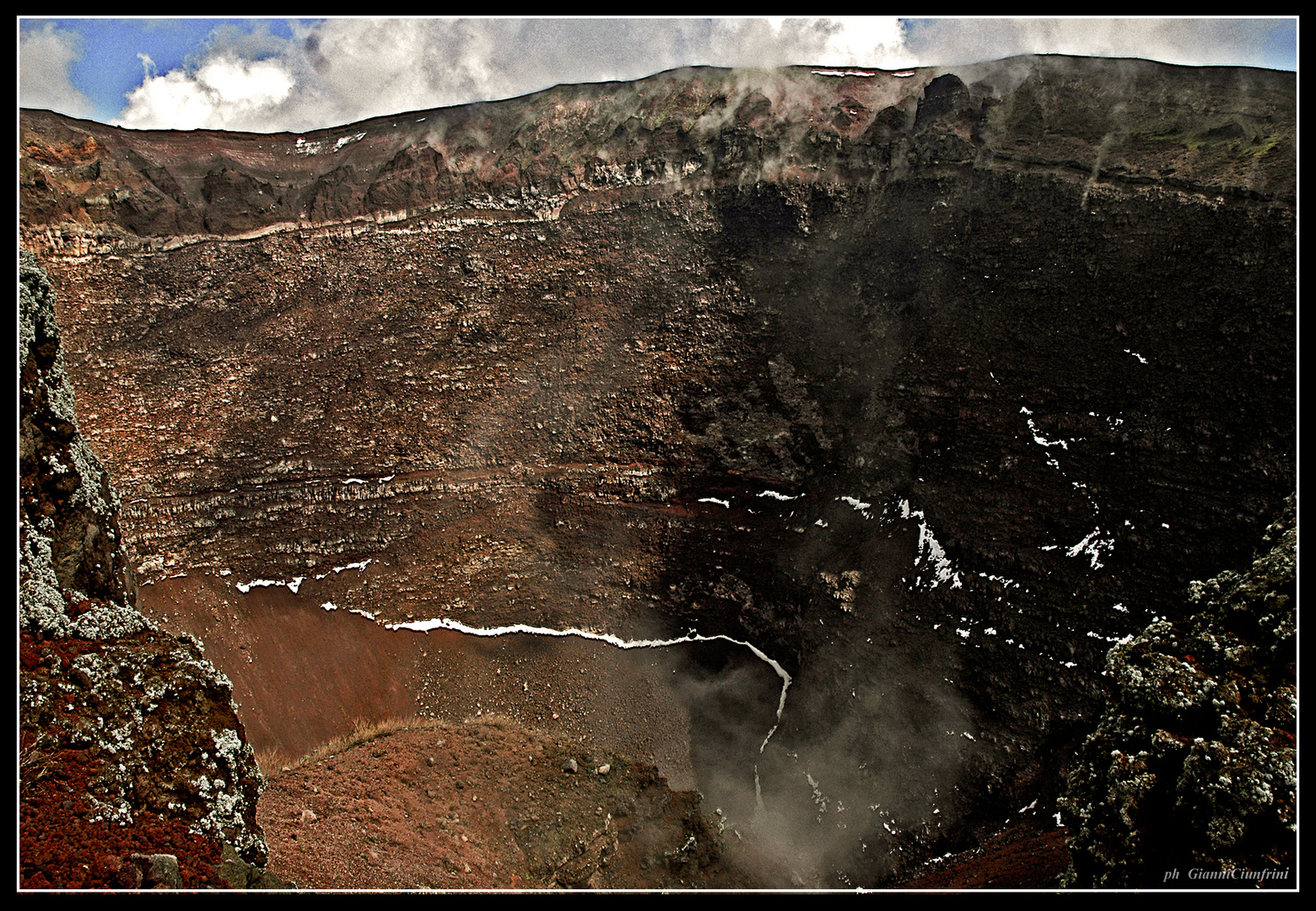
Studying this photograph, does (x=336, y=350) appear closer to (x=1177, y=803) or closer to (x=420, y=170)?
(x=420, y=170)

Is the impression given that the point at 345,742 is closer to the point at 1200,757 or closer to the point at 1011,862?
the point at 1011,862

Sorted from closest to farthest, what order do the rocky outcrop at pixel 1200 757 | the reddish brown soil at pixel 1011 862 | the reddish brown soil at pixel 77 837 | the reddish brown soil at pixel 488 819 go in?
1. the reddish brown soil at pixel 77 837
2. the rocky outcrop at pixel 1200 757
3. the reddish brown soil at pixel 1011 862
4. the reddish brown soil at pixel 488 819

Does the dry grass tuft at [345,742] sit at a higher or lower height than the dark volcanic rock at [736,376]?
lower

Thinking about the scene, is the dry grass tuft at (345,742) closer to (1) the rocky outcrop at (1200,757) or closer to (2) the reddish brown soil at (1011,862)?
(2) the reddish brown soil at (1011,862)

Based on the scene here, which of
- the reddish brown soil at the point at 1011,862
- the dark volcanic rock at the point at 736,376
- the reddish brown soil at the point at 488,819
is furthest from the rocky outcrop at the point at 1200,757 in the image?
the reddish brown soil at the point at 488,819

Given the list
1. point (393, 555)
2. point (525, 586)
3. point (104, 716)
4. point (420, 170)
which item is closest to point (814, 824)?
point (525, 586)

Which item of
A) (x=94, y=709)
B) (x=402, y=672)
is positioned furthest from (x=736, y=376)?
(x=94, y=709)
